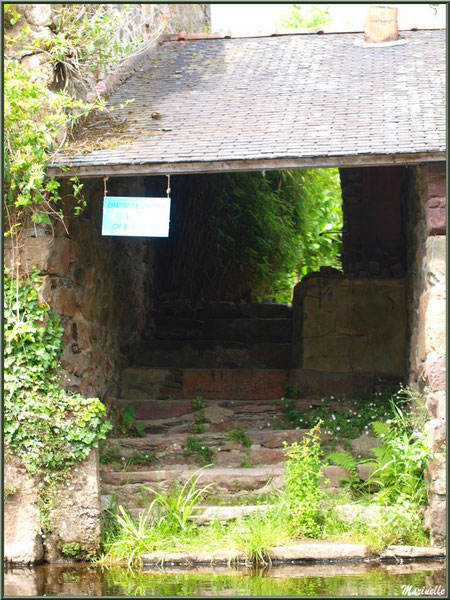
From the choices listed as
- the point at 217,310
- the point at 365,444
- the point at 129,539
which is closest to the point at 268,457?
the point at 365,444

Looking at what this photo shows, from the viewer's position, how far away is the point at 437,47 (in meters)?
9.53

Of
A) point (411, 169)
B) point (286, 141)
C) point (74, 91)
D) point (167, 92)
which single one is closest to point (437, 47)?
point (411, 169)

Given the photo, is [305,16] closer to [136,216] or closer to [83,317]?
[83,317]

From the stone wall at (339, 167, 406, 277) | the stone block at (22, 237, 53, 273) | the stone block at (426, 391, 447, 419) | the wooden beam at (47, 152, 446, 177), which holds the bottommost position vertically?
the stone block at (426, 391, 447, 419)

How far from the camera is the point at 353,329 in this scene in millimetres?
9258

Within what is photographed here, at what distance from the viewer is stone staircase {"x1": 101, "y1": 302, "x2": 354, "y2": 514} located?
7.28m

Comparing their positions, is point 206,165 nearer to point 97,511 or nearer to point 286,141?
point 286,141

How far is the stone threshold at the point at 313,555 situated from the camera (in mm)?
6207

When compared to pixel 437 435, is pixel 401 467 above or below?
below

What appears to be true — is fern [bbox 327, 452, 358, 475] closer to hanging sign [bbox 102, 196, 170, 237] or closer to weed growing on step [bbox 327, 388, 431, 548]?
weed growing on step [bbox 327, 388, 431, 548]

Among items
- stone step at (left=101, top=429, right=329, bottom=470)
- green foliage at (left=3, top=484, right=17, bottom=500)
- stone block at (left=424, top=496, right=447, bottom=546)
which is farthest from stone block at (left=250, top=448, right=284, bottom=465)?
green foliage at (left=3, top=484, right=17, bottom=500)

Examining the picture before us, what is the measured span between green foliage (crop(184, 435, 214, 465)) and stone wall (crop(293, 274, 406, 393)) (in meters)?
1.66

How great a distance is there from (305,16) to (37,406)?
17598 millimetres

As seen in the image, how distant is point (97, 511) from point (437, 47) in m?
6.28
